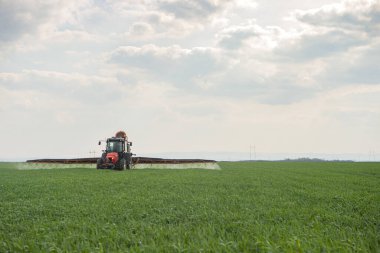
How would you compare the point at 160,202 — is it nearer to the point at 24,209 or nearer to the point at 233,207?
the point at 233,207

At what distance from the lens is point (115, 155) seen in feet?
125

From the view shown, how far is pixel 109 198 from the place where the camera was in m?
15.1

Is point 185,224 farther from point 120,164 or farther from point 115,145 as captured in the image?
point 115,145

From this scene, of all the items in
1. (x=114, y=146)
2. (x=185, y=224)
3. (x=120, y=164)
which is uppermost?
(x=114, y=146)

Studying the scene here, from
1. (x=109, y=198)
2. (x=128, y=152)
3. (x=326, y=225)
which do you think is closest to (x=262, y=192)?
(x=109, y=198)

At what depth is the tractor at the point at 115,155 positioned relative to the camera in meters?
37.6

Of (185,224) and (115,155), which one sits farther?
(115,155)

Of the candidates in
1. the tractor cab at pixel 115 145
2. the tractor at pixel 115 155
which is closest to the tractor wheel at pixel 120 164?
the tractor at pixel 115 155

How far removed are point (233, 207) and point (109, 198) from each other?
191 inches

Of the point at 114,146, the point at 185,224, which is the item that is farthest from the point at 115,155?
the point at 185,224

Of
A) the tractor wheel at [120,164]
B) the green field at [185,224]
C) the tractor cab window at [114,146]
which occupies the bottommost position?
the green field at [185,224]

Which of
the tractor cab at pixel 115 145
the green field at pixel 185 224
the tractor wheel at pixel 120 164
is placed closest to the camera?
the green field at pixel 185 224

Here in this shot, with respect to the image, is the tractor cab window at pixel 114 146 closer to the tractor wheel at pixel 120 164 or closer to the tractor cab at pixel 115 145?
the tractor cab at pixel 115 145

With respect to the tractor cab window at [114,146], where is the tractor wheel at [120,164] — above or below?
below
